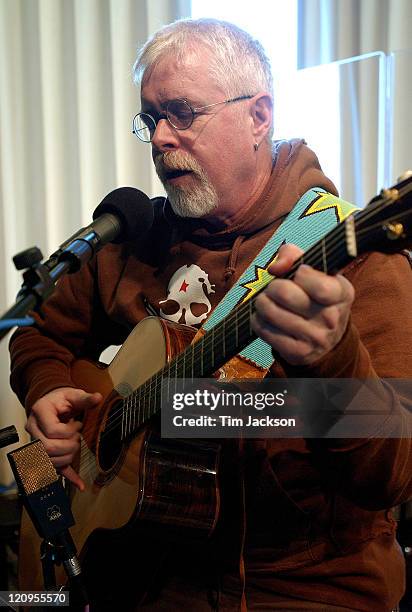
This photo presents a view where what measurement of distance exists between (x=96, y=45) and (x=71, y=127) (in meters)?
0.28

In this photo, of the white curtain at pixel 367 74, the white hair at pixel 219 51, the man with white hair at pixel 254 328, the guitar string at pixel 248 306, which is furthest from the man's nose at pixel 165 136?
the white curtain at pixel 367 74

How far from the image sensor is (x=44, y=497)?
118 centimetres

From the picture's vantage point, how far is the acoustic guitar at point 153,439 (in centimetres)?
86

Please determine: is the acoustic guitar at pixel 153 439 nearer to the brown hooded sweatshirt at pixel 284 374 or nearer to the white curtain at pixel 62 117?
the brown hooded sweatshirt at pixel 284 374

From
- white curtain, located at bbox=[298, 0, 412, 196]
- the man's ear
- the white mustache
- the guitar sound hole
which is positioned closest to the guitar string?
the guitar sound hole

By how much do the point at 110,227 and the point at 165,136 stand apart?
343 millimetres

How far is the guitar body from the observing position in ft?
3.74

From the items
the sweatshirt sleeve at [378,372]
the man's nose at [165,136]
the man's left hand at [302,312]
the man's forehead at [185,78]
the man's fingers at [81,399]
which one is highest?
the man's forehead at [185,78]

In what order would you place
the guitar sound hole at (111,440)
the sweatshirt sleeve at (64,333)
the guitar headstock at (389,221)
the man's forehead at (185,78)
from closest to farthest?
the guitar headstock at (389,221) → the guitar sound hole at (111,440) → the man's forehead at (185,78) → the sweatshirt sleeve at (64,333)

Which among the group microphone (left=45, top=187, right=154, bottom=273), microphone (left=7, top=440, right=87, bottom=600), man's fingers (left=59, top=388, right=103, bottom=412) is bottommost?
microphone (left=7, top=440, right=87, bottom=600)

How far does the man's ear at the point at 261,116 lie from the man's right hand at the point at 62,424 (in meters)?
0.56

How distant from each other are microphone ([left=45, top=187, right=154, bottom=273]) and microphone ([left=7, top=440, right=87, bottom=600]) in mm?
368

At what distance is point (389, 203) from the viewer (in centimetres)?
81

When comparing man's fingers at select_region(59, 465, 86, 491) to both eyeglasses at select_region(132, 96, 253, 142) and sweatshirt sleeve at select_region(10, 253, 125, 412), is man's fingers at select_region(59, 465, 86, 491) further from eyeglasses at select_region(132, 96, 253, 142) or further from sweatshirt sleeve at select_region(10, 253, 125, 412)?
eyeglasses at select_region(132, 96, 253, 142)
